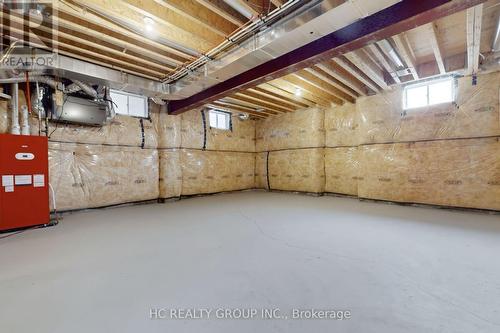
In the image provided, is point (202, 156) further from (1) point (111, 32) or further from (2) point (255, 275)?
(2) point (255, 275)

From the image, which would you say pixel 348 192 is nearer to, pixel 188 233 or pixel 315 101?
pixel 315 101

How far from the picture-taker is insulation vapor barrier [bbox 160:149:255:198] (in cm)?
518

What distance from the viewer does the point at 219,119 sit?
22.3 ft

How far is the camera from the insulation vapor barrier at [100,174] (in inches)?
153

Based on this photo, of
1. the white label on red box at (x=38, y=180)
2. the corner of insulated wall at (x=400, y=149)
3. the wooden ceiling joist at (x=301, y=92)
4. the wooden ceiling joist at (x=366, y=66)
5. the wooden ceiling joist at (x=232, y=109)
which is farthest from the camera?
the wooden ceiling joist at (x=232, y=109)

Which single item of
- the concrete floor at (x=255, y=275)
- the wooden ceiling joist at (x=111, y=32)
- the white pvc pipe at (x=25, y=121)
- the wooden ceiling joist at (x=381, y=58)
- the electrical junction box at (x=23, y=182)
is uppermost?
the wooden ceiling joist at (x=381, y=58)

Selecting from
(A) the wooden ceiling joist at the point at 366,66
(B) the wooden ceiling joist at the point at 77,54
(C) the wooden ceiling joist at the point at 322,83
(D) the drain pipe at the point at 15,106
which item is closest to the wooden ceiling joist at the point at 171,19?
(B) the wooden ceiling joist at the point at 77,54

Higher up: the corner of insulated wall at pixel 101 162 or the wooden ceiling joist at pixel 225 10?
the wooden ceiling joist at pixel 225 10

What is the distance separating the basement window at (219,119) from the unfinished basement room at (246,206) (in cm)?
36

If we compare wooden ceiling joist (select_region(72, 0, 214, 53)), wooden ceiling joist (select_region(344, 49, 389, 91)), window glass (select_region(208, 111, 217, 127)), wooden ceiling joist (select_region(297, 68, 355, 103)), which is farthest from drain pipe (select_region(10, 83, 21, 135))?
wooden ceiling joist (select_region(344, 49, 389, 91))

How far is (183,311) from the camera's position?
1.35 m

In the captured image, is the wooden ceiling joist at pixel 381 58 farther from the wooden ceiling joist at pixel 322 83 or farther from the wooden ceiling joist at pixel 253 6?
the wooden ceiling joist at pixel 253 6

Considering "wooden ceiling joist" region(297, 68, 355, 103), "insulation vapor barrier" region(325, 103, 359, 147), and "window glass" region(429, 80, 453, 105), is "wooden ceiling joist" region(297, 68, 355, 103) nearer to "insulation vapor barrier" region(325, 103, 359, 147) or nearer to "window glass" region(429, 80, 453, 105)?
"insulation vapor barrier" region(325, 103, 359, 147)

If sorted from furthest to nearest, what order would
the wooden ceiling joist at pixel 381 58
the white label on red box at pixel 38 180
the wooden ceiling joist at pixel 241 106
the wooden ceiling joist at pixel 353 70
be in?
the wooden ceiling joist at pixel 241 106 → the wooden ceiling joist at pixel 353 70 → the wooden ceiling joist at pixel 381 58 → the white label on red box at pixel 38 180
